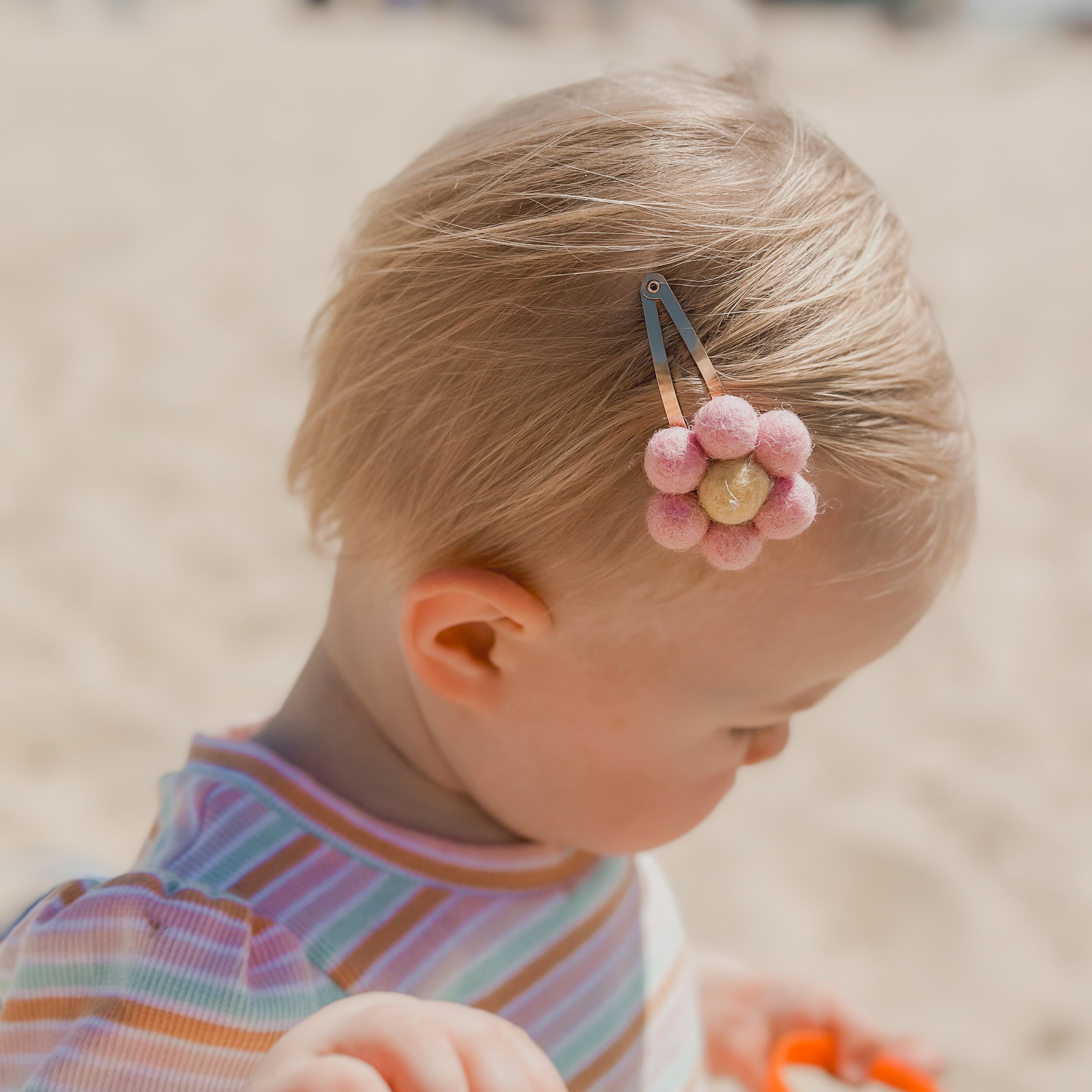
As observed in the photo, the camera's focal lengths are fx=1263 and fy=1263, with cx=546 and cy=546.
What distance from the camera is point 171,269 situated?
144 inches

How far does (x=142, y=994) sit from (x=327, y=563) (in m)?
1.71

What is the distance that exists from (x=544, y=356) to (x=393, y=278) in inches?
6.2

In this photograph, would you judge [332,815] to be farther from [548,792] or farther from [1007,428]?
[1007,428]

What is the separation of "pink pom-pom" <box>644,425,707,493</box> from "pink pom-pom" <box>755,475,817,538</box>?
0.16 ft

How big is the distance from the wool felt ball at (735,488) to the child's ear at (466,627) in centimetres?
17

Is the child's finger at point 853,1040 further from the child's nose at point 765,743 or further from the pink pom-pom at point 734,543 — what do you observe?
the pink pom-pom at point 734,543

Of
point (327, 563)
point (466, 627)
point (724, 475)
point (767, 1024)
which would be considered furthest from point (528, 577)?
point (327, 563)

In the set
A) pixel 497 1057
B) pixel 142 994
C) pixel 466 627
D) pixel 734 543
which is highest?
pixel 734 543

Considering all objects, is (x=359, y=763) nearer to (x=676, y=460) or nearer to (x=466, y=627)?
(x=466, y=627)

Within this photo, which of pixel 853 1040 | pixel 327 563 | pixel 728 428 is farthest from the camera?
pixel 327 563

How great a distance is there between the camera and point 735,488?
31.3 inches

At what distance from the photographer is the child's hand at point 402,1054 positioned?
26.8 inches

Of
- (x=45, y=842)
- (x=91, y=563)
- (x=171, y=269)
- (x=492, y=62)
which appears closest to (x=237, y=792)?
(x=45, y=842)

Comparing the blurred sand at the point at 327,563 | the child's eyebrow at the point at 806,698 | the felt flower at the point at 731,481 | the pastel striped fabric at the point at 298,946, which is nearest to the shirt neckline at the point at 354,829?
the pastel striped fabric at the point at 298,946
